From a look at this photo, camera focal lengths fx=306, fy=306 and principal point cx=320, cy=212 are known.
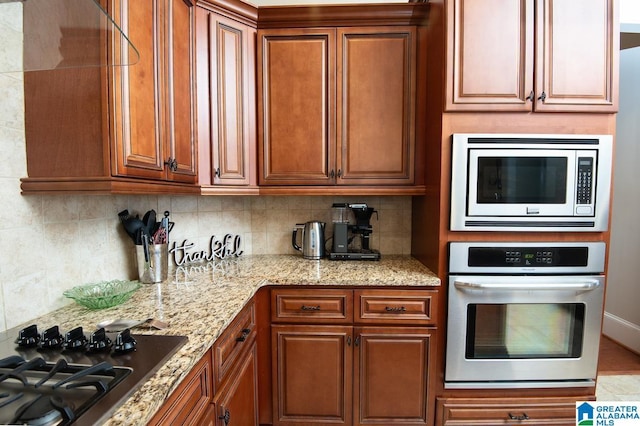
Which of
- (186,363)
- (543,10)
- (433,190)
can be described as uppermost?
(543,10)

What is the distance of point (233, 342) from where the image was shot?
1.25 metres

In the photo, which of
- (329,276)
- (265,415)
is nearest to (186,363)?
(329,276)

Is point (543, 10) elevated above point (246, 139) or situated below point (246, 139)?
above

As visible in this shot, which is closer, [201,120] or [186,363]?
[186,363]

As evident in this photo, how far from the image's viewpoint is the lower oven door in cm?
158

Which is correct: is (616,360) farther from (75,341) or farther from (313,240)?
(75,341)

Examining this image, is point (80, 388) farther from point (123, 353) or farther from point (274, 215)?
point (274, 215)

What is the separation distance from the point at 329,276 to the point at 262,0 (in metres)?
2.03

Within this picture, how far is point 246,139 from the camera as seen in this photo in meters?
1.84

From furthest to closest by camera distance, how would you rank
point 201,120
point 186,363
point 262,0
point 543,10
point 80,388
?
point 262,0
point 201,120
point 543,10
point 186,363
point 80,388

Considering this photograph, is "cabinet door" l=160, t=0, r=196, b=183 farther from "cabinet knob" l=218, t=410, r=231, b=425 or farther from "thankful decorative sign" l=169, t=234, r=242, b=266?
"cabinet knob" l=218, t=410, r=231, b=425

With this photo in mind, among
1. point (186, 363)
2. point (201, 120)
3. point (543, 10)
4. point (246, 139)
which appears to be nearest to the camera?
point (186, 363)

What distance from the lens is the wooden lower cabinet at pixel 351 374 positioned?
1637mm

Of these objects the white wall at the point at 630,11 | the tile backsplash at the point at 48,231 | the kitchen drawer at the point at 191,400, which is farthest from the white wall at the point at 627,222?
the tile backsplash at the point at 48,231
